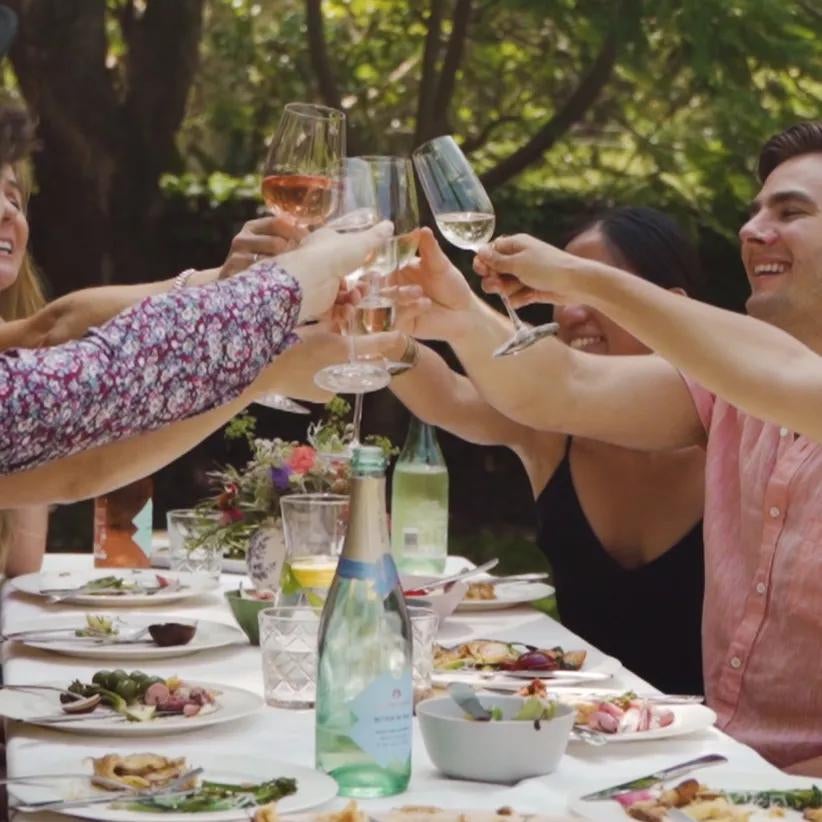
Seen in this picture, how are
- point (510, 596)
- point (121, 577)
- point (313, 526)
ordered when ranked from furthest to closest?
1. point (121, 577)
2. point (510, 596)
3. point (313, 526)

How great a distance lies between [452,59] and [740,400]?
5314 millimetres

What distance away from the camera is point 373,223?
2285 millimetres

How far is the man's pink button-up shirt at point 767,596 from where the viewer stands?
2746 mm

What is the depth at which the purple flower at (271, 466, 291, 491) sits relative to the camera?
2979mm

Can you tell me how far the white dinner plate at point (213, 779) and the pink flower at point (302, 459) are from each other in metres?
1.10

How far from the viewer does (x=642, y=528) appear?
3451mm

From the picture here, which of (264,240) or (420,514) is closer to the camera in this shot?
(264,240)

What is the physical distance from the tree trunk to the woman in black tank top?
491cm

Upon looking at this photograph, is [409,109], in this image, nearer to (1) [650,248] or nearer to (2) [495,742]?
(1) [650,248]

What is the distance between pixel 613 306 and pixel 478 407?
1.23m

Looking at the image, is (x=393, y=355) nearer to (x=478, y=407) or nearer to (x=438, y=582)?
(x=438, y=582)

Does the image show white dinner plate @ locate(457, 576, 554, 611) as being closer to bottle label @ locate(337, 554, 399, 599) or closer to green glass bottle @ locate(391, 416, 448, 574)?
green glass bottle @ locate(391, 416, 448, 574)

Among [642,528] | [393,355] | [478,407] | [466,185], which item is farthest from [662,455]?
[466,185]

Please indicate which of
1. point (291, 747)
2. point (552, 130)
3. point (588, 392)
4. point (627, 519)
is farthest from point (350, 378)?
point (552, 130)
